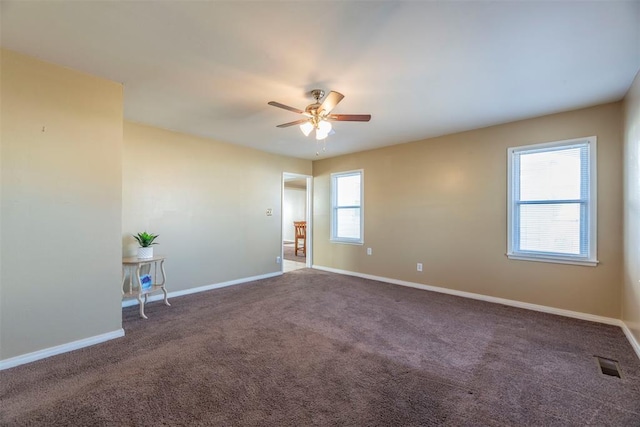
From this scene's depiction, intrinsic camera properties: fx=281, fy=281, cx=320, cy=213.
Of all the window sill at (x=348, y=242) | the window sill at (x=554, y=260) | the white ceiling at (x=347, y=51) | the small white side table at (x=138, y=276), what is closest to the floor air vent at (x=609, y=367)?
the window sill at (x=554, y=260)

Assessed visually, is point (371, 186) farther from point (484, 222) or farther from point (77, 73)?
point (77, 73)

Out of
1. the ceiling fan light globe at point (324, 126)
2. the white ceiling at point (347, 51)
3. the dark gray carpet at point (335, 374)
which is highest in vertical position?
the white ceiling at point (347, 51)

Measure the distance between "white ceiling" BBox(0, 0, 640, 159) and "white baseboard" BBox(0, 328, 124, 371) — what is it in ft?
7.89

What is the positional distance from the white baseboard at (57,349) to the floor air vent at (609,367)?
4206 millimetres

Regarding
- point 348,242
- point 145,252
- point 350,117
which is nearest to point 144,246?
point 145,252

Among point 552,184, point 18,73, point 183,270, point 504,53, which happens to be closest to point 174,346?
point 183,270

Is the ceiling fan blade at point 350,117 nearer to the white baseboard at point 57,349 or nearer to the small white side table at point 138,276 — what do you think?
the small white side table at point 138,276

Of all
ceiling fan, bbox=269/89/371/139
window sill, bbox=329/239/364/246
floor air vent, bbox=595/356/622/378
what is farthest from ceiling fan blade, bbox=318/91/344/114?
window sill, bbox=329/239/364/246

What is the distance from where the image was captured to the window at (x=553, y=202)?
10.6ft

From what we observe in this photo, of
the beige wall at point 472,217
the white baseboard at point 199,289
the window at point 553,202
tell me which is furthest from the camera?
the white baseboard at point 199,289

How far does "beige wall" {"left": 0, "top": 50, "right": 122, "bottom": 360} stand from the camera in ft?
7.20

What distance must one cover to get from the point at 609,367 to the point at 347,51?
3.24 metres

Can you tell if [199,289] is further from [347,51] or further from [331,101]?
[347,51]

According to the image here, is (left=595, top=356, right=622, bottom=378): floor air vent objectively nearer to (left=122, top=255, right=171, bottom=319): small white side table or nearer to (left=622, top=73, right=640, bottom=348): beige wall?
(left=622, top=73, right=640, bottom=348): beige wall
